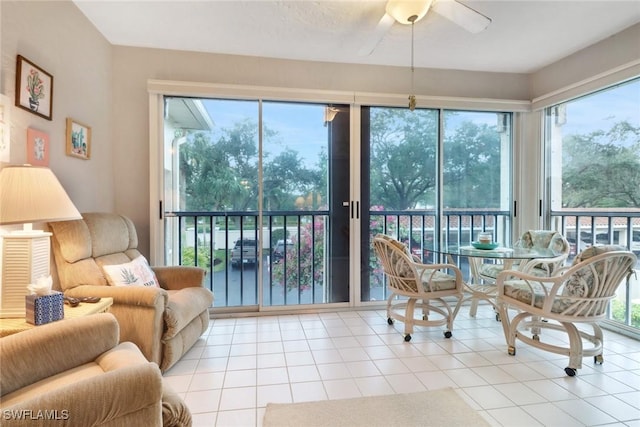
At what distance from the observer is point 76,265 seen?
2127 millimetres

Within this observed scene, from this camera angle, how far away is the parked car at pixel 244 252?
3.45 metres

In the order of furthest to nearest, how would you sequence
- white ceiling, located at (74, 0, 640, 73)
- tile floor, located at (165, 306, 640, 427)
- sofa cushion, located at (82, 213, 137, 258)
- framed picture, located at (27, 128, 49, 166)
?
white ceiling, located at (74, 0, 640, 73)
sofa cushion, located at (82, 213, 137, 258)
framed picture, located at (27, 128, 49, 166)
tile floor, located at (165, 306, 640, 427)

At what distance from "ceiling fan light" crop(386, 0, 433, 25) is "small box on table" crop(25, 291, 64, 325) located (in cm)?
254

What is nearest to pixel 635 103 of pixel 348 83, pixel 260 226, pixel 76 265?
pixel 348 83

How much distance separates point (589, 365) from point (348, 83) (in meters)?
3.09

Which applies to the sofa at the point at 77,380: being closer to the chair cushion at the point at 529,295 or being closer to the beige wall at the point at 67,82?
the beige wall at the point at 67,82

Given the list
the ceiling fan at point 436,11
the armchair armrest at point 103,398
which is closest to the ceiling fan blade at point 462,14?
the ceiling fan at point 436,11

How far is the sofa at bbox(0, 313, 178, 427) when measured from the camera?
0.98 meters

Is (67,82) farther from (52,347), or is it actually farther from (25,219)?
(52,347)

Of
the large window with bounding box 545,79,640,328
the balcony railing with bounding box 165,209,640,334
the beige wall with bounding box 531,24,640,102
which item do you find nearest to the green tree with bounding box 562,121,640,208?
the large window with bounding box 545,79,640,328

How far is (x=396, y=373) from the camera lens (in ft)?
7.08

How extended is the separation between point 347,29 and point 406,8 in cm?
66

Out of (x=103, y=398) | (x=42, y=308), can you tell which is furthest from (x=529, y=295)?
(x=42, y=308)

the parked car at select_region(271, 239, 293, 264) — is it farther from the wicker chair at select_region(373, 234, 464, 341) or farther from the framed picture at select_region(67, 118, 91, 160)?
the framed picture at select_region(67, 118, 91, 160)
